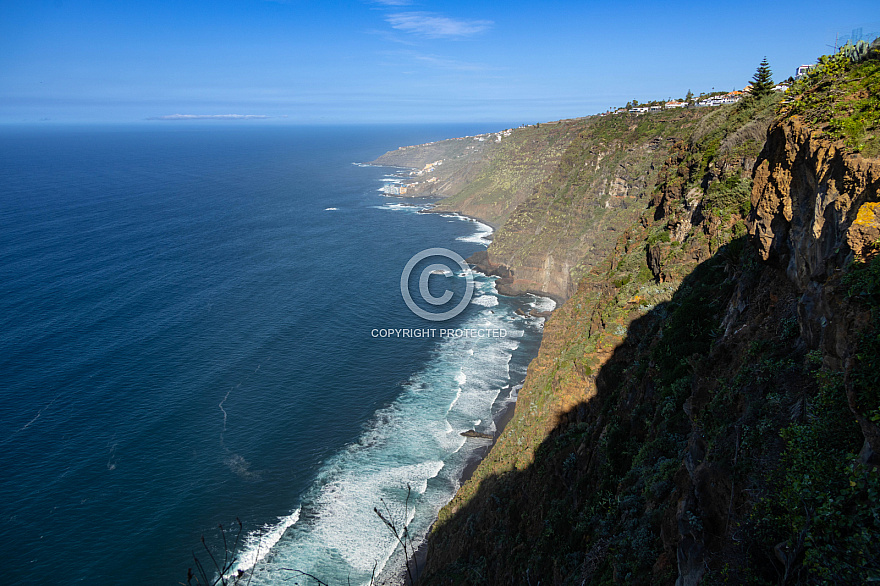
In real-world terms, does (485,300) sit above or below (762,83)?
below

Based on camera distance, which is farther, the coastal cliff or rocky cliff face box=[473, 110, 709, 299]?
rocky cliff face box=[473, 110, 709, 299]

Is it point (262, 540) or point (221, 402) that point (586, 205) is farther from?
point (262, 540)

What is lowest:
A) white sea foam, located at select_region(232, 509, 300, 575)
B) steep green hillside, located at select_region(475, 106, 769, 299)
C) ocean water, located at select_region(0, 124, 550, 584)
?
white sea foam, located at select_region(232, 509, 300, 575)

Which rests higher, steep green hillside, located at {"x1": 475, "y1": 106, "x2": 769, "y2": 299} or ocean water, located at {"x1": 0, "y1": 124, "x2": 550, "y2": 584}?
steep green hillside, located at {"x1": 475, "y1": 106, "x2": 769, "y2": 299}

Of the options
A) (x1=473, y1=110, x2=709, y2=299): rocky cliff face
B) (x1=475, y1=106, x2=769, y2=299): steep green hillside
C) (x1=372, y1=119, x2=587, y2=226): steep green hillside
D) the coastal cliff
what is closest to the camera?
the coastal cliff

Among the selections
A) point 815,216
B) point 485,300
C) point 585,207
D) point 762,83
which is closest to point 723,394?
point 815,216

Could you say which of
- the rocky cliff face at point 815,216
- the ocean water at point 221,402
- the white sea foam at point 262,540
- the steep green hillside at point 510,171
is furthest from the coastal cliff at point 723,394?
the steep green hillside at point 510,171

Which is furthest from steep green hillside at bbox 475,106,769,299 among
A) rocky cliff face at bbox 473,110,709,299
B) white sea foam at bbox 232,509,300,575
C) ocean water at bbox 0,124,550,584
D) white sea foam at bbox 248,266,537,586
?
white sea foam at bbox 232,509,300,575

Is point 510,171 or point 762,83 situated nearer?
point 762,83

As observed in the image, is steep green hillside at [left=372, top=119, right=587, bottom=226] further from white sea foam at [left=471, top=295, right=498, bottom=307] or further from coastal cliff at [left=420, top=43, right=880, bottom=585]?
coastal cliff at [left=420, top=43, right=880, bottom=585]
